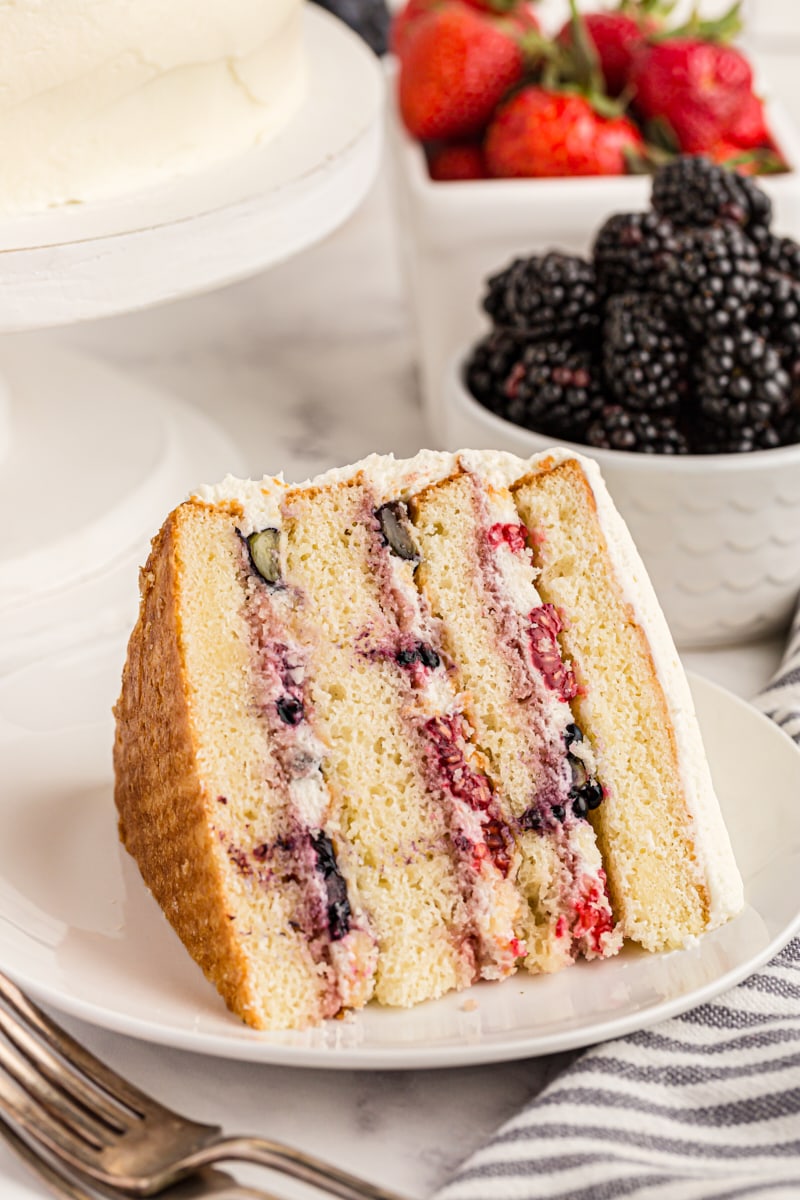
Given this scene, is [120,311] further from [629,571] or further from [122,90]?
[629,571]

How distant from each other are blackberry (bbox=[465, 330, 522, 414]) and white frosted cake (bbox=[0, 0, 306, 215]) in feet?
1.16

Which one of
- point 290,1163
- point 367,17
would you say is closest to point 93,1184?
point 290,1163

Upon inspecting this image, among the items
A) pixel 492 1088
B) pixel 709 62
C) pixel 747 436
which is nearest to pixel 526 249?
pixel 709 62

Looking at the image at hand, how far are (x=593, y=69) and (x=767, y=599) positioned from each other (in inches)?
30.9

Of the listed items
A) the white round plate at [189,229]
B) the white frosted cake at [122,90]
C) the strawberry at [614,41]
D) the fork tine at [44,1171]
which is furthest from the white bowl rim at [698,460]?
the fork tine at [44,1171]

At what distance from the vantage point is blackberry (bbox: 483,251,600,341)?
1575mm

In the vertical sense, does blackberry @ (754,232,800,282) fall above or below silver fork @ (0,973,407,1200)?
above

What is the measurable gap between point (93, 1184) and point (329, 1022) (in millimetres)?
200

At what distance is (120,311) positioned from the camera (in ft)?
4.64

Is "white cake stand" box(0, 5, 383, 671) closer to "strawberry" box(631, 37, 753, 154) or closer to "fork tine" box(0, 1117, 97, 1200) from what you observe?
"strawberry" box(631, 37, 753, 154)

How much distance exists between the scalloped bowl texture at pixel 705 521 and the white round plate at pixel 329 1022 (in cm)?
26

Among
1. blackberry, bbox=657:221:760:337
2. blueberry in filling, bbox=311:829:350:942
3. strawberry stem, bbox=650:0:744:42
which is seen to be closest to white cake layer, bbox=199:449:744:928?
blueberry in filling, bbox=311:829:350:942

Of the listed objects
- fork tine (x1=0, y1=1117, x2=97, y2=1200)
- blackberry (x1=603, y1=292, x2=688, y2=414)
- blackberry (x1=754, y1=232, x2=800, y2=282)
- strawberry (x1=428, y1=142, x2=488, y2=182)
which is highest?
blackberry (x1=754, y1=232, x2=800, y2=282)

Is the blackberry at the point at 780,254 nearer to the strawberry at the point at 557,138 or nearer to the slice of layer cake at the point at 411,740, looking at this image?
the strawberry at the point at 557,138
